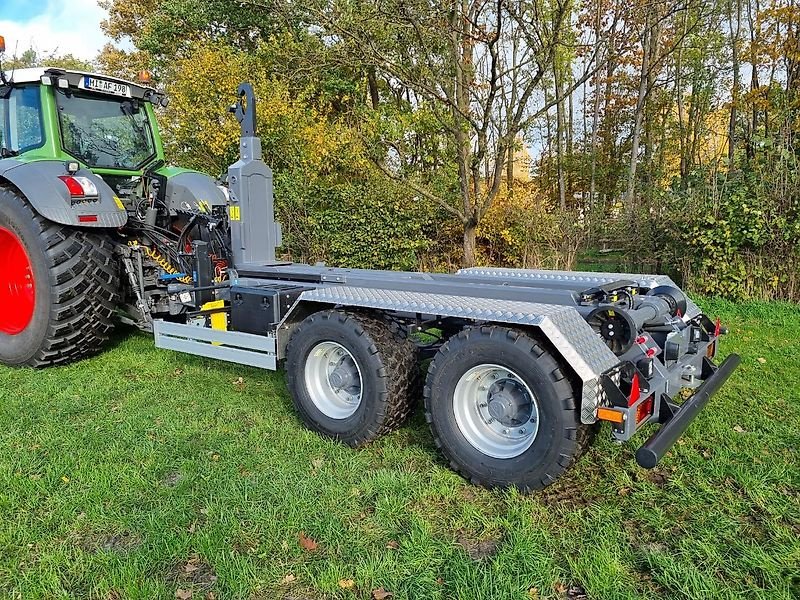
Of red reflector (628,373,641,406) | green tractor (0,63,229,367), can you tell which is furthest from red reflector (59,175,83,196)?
red reflector (628,373,641,406)

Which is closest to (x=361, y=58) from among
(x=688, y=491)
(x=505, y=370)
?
(x=505, y=370)

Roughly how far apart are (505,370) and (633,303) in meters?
1.13

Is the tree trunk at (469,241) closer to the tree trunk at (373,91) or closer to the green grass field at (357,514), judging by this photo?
the tree trunk at (373,91)

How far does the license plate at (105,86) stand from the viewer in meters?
5.19

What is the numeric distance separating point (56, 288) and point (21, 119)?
1761mm

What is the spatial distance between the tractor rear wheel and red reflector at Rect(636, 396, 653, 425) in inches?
173

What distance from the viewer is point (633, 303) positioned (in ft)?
11.5

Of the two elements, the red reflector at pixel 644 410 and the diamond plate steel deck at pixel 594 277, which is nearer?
the red reflector at pixel 644 410

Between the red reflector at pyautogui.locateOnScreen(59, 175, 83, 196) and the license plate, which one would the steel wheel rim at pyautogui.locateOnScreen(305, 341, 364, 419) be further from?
the license plate

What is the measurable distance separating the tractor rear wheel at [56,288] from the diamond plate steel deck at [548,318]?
2.76m

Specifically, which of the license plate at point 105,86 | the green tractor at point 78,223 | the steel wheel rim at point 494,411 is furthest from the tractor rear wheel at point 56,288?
the steel wheel rim at point 494,411

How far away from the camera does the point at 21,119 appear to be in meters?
5.19

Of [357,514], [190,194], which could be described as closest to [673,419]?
[357,514]

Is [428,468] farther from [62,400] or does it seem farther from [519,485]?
[62,400]
